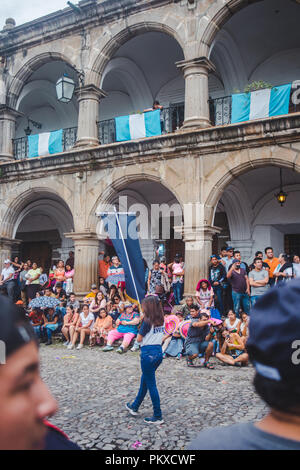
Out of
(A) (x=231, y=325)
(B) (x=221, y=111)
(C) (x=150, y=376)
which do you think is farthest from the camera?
(B) (x=221, y=111)

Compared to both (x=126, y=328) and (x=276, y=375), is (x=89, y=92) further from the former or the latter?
(x=276, y=375)

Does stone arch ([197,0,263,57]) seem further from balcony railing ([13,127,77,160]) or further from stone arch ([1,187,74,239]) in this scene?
stone arch ([1,187,74,239])

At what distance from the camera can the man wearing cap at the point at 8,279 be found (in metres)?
13.8

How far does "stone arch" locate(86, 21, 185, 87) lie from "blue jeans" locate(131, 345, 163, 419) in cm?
1063

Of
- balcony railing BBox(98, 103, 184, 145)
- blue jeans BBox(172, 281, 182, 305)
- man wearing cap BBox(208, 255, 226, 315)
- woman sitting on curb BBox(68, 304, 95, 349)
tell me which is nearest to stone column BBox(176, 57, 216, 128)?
balcony railing BBox(98, 103, 184, 145)

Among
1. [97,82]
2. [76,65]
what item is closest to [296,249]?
[97,82]

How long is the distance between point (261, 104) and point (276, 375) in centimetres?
1102

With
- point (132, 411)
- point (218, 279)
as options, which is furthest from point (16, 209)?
point (132, 411)

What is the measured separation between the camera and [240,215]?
15.2 meters

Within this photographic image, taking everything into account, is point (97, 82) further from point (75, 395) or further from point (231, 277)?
point (75, 395)

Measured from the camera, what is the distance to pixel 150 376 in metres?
5.04

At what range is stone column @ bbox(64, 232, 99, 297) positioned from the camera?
13094 millimetres

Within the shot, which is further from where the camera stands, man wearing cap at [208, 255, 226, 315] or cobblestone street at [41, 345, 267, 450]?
man wearing cap at [208, 255, 226, 315]

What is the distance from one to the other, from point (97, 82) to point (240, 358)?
10226 mm
